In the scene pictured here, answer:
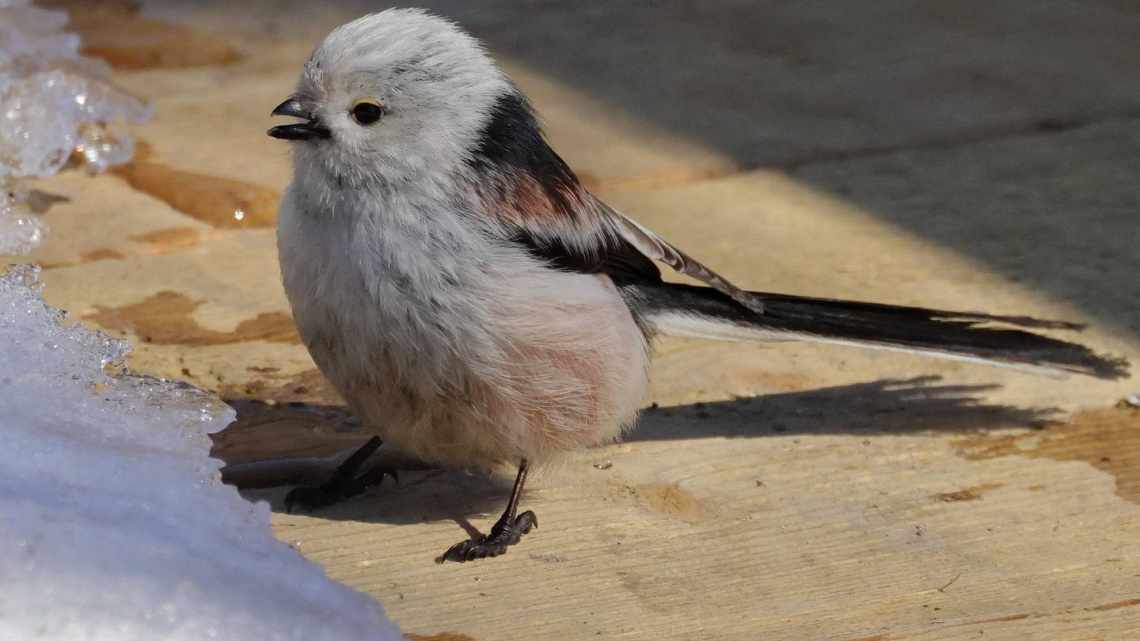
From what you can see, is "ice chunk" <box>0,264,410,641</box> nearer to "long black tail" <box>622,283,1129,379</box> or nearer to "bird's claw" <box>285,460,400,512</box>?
"bird's claw" <box>285,460,400,512</box>

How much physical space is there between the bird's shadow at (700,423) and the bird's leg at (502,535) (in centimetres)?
14

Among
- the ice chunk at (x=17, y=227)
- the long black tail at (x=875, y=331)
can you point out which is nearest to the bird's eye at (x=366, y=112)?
the long black tail at (x=875, y=331)

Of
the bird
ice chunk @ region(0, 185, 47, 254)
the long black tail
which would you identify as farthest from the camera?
ice chunk @ region(0, 185, 47, 254)

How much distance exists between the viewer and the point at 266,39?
655 centimetres

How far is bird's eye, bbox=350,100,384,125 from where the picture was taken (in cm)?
352

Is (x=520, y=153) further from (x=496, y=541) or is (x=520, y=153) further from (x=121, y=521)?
(x=121, y=521)

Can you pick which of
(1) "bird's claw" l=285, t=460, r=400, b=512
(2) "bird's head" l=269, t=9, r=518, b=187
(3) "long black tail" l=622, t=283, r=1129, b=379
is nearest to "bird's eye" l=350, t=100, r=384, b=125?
(2) "bird's head" l=269, t=9, r=518, b=187

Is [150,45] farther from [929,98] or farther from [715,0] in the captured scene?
[929,98]

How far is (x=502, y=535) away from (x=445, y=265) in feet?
1.88

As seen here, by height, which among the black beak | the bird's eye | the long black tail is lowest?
the long black tail

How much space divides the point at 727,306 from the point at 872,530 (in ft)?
2.45

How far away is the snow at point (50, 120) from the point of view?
17.2ft

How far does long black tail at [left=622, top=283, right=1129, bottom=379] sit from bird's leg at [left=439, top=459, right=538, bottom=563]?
0.66m

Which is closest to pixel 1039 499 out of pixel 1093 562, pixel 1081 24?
pixel 1093 562
